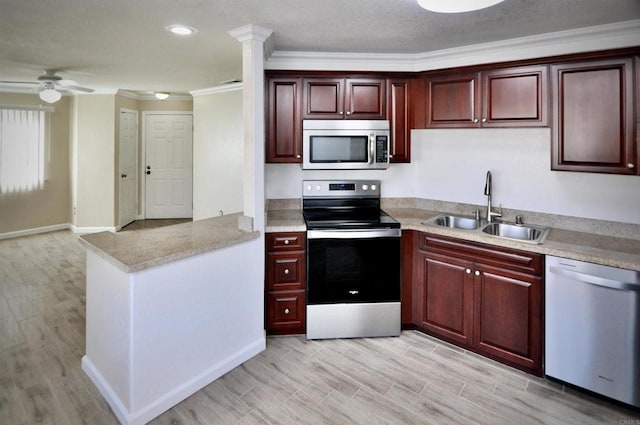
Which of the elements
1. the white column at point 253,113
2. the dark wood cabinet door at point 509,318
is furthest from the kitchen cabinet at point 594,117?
the white column at point 253,113

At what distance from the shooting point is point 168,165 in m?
7.59

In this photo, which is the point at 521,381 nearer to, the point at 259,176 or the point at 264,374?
the point at 264,374

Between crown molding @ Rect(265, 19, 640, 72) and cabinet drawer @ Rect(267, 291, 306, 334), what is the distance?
6.18 feet

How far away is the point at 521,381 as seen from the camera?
251 centimetres

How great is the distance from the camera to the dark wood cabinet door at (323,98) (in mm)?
3303

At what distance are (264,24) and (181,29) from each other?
643mm

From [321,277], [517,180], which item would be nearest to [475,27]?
[517,180]

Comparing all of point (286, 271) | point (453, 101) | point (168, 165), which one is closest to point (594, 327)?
point (453, 101)

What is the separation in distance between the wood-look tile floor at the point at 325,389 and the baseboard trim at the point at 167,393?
37mm

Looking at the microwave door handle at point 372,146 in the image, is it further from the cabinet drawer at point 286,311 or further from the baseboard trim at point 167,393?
the baseboard trim at point 167,393

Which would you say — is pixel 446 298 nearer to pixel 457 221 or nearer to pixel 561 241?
pixel 457 221

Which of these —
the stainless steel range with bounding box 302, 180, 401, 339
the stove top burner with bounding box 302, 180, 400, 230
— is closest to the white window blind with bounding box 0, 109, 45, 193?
the stove top burner with bounding box 302, 180, 400, 230

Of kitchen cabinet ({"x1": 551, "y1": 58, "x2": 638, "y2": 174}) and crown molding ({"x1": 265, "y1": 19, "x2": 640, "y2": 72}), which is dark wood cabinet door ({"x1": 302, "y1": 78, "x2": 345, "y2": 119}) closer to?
crown molding ({"x1": 265, "y1": 19, "x2": 640, "y2": 72})

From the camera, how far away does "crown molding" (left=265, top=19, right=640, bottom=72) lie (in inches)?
100
